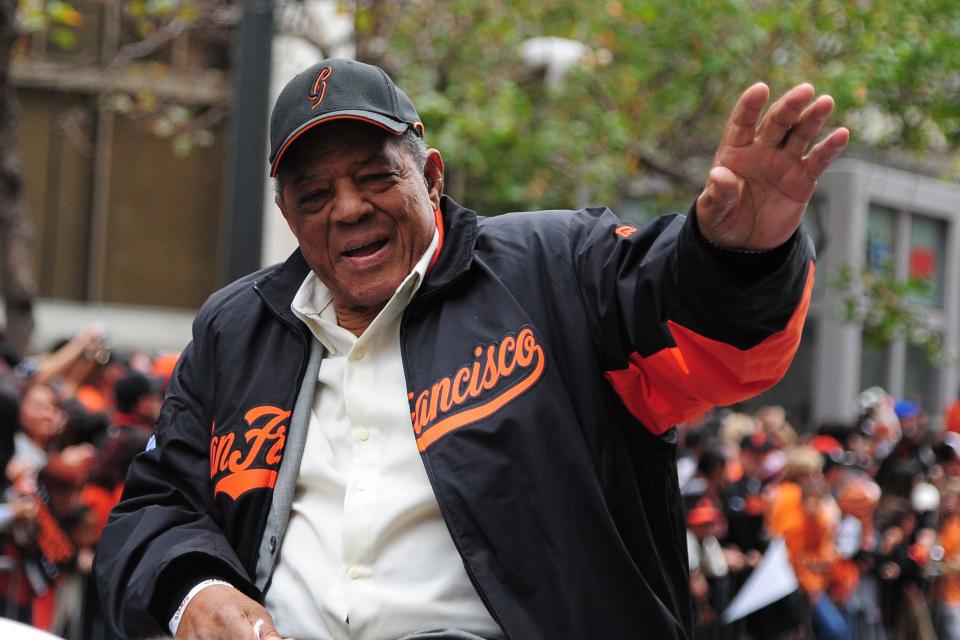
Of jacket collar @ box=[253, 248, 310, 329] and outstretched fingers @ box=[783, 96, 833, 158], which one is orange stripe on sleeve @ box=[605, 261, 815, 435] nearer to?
outstretched fingers @ box=[783, 96, 833, 158]

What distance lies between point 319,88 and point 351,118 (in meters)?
0.11

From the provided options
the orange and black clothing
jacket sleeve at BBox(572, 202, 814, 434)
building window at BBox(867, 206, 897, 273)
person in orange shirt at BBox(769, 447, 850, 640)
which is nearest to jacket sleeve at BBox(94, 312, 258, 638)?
the orange and black clothing

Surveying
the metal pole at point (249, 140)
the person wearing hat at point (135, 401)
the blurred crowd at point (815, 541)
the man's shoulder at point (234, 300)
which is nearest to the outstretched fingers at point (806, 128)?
the man's shoulder at point (234, 300)

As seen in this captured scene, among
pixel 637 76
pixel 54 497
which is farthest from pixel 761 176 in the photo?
pixel 637 76

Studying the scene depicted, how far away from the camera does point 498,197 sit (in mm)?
15305

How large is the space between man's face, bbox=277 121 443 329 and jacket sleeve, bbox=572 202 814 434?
1.24 ft

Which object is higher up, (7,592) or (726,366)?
(726,366)

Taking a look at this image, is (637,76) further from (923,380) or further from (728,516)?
(923,380)

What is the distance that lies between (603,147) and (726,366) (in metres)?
11.2

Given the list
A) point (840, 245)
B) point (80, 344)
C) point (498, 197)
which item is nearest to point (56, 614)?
point (80, 344)

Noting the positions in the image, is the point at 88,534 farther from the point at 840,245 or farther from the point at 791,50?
the point at 840,245

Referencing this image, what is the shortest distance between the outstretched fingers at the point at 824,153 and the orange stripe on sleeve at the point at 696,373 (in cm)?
21

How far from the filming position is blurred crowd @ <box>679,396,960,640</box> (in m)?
9.21

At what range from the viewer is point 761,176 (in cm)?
241
